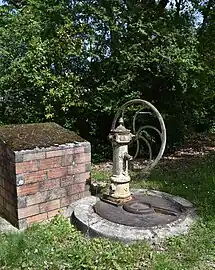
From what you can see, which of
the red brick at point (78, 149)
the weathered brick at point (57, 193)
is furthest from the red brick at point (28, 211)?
the red brick at point (78, 149)

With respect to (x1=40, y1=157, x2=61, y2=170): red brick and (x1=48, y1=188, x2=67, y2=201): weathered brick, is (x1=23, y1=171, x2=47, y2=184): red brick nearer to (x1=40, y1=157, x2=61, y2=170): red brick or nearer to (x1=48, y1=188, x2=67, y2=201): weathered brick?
(x1=40, y1=157, x2=61, y2=170): red brick

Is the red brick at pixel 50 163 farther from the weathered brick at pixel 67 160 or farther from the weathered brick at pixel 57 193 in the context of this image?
the weathered brick at pixel 57 193

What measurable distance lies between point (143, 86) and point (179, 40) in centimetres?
133

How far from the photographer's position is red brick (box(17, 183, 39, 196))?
12.6 ft

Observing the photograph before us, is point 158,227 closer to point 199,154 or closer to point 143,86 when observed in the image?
point 143,86

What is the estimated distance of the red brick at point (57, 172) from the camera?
4146 millimetres

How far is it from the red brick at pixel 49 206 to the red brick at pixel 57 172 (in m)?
0.33

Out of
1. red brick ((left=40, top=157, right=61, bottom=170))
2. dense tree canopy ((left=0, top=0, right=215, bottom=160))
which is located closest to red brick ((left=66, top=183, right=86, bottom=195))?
red brick ((left=40, top=157, right=61, bottom=170))

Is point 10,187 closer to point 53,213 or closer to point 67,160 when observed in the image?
point 53,213

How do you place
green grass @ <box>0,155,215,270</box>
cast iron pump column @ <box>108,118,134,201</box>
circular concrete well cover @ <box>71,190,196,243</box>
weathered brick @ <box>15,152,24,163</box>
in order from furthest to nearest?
1. cast iron pump column @ <box>108,118,134,201</box>
2. weathered brick @ <box>15,152,24,163</box>
3. circular concrete well cover @ <box>71,190,196,243</box>
4. green grass @ <box>0,155,215,270</box>

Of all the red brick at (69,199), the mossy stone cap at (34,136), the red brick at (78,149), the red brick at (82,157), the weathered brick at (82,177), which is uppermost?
the mossy stone cap at (34,136)

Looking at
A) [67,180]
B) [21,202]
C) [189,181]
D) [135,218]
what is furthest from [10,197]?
[189,181]

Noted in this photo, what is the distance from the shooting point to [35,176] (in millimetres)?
3986

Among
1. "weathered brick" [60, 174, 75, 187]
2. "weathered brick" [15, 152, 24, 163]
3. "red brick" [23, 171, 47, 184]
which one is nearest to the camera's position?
"weathered brick" [15, 152, 24, 163]
